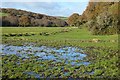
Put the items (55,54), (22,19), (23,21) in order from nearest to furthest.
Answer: (55,54)
(23,21)
(22,19)

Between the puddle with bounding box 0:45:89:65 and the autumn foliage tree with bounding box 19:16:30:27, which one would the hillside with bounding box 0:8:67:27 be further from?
the puddle with bounding box 0:45:89:65

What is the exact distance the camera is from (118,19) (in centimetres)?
5291

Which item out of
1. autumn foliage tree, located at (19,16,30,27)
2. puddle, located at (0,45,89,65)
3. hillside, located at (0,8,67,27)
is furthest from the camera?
autumn foliage tree, located at (19,16,30,27)

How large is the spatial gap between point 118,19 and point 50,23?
2788 inches

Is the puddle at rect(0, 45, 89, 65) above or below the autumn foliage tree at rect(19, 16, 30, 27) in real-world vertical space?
below

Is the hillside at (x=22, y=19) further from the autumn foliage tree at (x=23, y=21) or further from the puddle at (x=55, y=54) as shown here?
the puddle at (x=55, y=54)

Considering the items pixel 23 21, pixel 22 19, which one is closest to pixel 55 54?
pixel 23 21

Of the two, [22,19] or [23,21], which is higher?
[22,19]

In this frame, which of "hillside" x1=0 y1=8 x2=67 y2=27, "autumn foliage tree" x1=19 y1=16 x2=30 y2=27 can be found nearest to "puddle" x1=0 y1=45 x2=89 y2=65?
"hillside" x1=0 y1=8 x2=67 y2=27

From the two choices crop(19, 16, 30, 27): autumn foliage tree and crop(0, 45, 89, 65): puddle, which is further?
crop(19, 16, 30, 27): autumn foliage tree

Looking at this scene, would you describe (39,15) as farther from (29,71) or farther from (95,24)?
(29,71)

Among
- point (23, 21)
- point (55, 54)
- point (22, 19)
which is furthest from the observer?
point (22, 19)

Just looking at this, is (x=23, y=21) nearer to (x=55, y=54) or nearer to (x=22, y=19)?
(x=22, y=19)

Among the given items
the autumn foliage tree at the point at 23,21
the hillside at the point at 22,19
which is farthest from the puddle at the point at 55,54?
the autumn foliage tree at the point at 23,21
